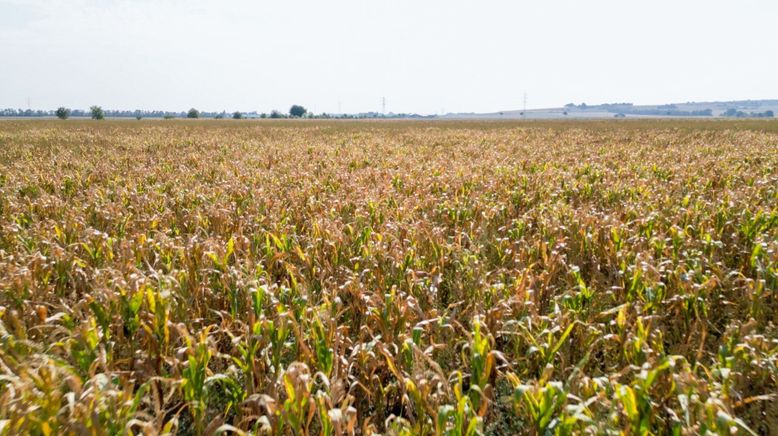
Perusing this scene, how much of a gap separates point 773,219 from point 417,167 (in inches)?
335

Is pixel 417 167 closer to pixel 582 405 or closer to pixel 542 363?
pixel 542 363

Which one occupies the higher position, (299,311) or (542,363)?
(299,311)

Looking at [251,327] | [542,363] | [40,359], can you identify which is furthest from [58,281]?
[542,363]

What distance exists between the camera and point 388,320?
3436 mm

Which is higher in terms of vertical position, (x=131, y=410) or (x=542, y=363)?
(x=131, y=410)

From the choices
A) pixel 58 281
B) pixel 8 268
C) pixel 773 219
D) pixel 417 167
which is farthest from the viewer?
pixel 417 167

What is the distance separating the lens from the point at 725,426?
2.01 meters

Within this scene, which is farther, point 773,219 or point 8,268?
point 773,219

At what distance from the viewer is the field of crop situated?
236 cm

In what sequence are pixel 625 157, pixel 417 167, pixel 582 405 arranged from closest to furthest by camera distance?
pixel 582 405 < pixel 417 167 < pixel 625 157

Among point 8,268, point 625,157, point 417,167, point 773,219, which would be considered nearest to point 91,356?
point 8,268

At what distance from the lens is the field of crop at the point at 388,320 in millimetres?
2361

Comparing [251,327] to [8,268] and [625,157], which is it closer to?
[8,268]

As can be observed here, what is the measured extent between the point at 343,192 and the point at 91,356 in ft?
21.9
